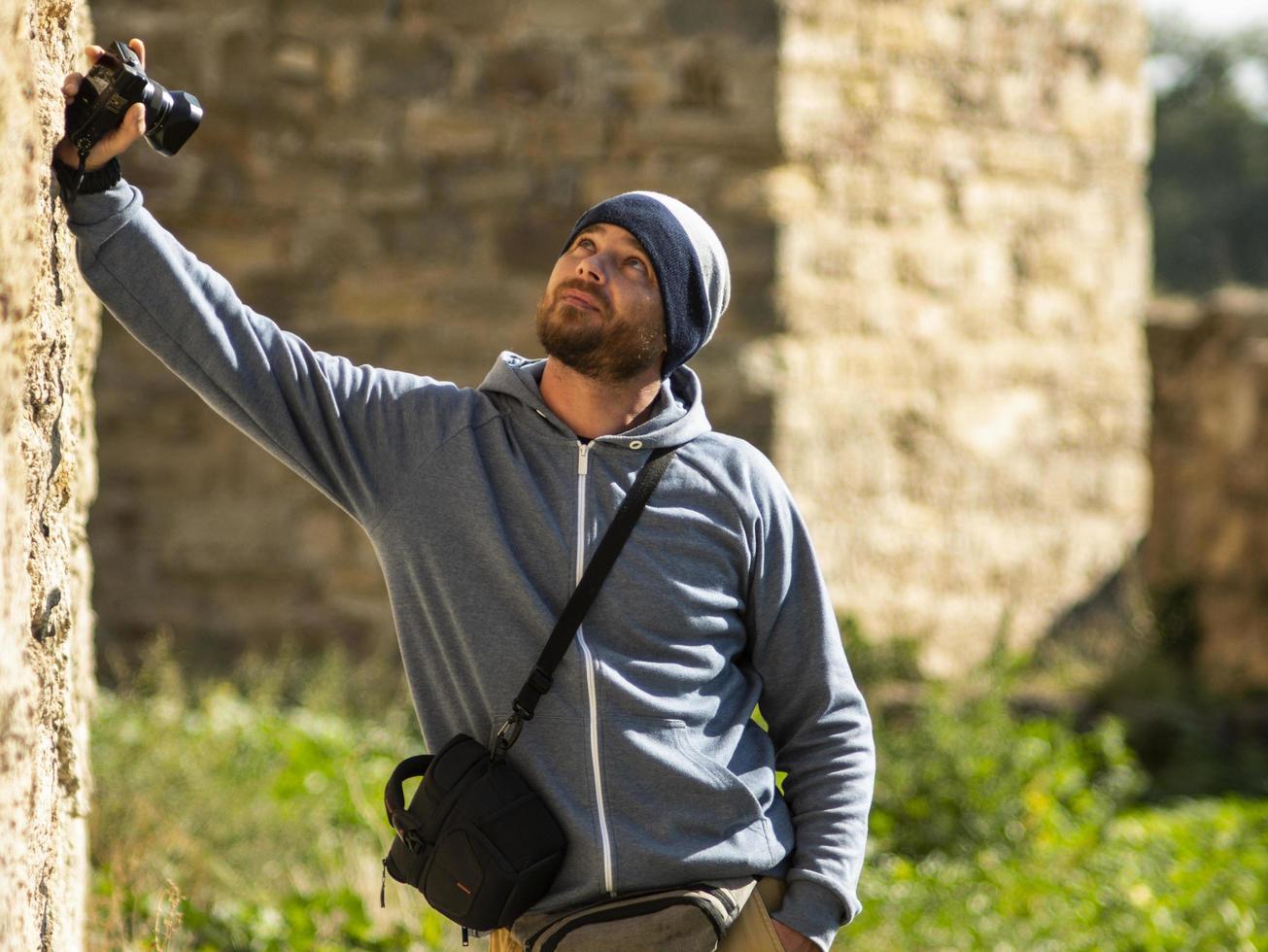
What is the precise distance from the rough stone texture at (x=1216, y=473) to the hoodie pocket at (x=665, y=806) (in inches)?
238

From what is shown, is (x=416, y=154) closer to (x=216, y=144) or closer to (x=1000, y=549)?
(x=216, y=144)

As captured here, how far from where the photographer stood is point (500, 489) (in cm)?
228

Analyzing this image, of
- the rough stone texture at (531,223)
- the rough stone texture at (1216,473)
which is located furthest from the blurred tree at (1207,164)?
the rough stone texture at (531,223)

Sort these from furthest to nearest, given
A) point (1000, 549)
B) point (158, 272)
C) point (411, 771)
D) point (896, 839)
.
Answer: point (1000, 549), point (896, 839), point (411, 771), point (158, 272)

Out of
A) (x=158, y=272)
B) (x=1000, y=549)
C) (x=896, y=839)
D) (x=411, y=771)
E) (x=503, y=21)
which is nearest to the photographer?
(x=158, y=272)

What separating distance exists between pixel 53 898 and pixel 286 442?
71 centimetres

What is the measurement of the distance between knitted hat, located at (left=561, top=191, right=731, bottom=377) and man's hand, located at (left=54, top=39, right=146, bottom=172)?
65 centimetres

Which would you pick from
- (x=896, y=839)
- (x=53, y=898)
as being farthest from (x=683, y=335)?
(x=896, y=839)

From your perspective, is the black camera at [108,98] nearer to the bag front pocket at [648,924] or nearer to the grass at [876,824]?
the bag front pocket at [648,924]

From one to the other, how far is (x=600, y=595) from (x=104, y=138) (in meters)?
0.88

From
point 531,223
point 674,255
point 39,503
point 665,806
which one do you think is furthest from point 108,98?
point 531,223

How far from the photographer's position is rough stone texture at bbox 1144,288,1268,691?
27.0ft

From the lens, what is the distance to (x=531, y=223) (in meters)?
6.52

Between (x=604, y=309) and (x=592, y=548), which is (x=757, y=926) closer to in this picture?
(x=592, y=548)
